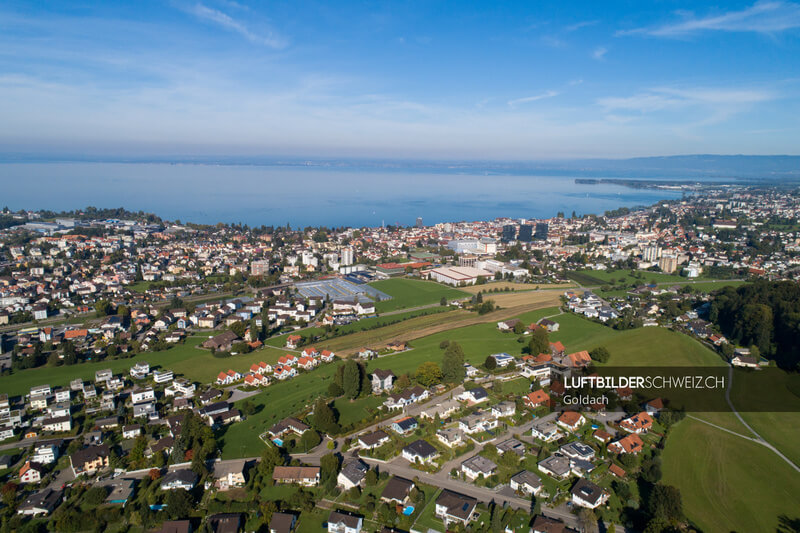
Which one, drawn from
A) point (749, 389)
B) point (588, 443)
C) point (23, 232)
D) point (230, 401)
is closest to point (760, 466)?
point (588, 443)

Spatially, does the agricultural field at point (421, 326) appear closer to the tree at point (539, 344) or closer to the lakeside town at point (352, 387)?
the lakeside town at point (352, 387)

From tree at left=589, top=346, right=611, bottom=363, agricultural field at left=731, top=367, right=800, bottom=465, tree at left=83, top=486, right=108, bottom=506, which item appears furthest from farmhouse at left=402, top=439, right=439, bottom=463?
tree at left=589, top=346, right=611, bottom=363

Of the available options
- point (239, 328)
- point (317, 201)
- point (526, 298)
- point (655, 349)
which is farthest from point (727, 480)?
point (317, 201)

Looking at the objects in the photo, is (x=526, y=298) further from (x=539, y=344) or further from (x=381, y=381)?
(x=381, y=381)

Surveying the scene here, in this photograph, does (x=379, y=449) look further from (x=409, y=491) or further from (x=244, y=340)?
(x=244, y=340)

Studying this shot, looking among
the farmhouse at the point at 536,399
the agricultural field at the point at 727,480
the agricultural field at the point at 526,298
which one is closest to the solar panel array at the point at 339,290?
the agricultural field at the point at 526,298

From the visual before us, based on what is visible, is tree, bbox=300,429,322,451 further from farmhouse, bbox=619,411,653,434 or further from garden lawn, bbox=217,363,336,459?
farmhouse, bbox=619,411,653,434
